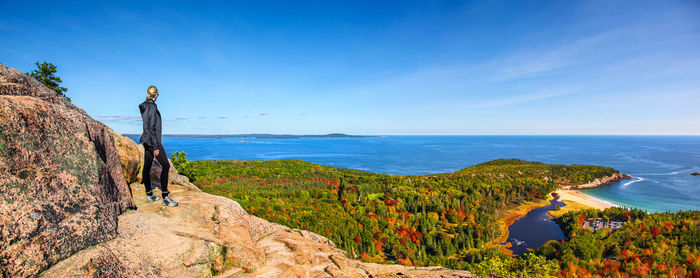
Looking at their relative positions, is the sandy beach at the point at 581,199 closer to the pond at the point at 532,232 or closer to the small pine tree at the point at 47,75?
the pond at the point at 532,232

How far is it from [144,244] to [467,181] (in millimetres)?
84309

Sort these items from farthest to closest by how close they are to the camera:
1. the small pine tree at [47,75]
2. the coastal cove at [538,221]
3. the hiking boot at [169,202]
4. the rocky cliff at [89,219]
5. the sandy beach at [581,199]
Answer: the sandy beach at [581,199] < the coastal cove at [538,221] < the small pine tree at [47,75] < the hiking boot at [169,202] < the rocky cliff at [89,219]

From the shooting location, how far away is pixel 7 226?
4.74 m

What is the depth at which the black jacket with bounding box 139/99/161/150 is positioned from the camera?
26.4 ft

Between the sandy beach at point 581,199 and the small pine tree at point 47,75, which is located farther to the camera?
the sandy beach at point 581,199

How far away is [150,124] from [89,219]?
3063mm

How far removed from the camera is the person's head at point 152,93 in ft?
26.8

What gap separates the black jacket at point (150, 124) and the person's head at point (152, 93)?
11 centimetres

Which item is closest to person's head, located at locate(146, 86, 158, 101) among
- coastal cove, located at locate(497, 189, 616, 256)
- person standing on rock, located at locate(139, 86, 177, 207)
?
person standing on rock, located at locate(139, 86, 177, 207)

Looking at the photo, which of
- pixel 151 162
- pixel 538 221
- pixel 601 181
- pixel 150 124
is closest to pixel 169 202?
pixel 151 162

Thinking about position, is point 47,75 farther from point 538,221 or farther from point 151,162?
point 538,221

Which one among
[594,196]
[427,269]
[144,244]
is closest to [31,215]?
[144,244]

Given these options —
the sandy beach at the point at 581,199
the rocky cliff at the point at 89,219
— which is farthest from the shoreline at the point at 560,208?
the rocky cliff at the point at 89,219

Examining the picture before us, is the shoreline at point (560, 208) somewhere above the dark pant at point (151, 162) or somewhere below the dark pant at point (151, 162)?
below
